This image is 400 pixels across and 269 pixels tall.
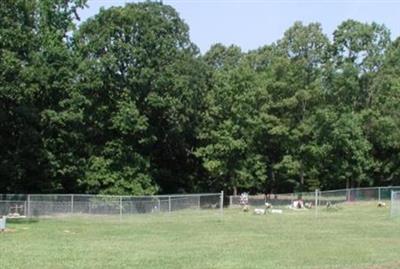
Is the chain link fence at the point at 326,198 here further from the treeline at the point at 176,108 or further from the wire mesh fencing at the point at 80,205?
the wire mesh fencing at the point at 80,205

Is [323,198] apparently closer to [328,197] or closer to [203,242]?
[328,197]

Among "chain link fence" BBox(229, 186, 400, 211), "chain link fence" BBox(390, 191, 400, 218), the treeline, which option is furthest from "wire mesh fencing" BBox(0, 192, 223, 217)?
"chain link fence" BBox(229, 186, 400, 211)

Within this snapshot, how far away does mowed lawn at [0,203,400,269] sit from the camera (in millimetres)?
19750

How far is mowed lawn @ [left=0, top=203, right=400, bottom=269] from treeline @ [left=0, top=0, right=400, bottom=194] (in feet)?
46.1

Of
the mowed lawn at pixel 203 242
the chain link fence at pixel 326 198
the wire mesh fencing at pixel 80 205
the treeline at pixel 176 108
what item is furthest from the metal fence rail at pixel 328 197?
the wire mesh fencing at pixel 80 205

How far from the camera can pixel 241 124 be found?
207 feet

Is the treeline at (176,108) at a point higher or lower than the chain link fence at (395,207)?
higher

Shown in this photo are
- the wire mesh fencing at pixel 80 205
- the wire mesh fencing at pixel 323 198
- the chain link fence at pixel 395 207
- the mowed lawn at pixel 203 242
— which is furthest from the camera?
the wire mesh fencing at pixel 323 198

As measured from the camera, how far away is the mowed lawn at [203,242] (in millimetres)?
19750

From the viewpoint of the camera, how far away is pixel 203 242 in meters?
26.6

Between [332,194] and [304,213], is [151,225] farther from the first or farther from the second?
[332,194]

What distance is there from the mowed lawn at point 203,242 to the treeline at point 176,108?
46.1ft

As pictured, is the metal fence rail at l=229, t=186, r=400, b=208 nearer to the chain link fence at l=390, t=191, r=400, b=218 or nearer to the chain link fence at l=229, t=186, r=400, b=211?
the chain link fence at l=229, t=186, r=400, b=211

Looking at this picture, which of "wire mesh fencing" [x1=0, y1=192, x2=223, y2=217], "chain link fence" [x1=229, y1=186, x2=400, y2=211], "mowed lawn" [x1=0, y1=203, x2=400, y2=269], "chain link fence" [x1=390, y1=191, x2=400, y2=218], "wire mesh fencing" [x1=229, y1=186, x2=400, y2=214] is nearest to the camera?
"mowed lawn" [x1=0, y1=203, x2=400, y2=269]
